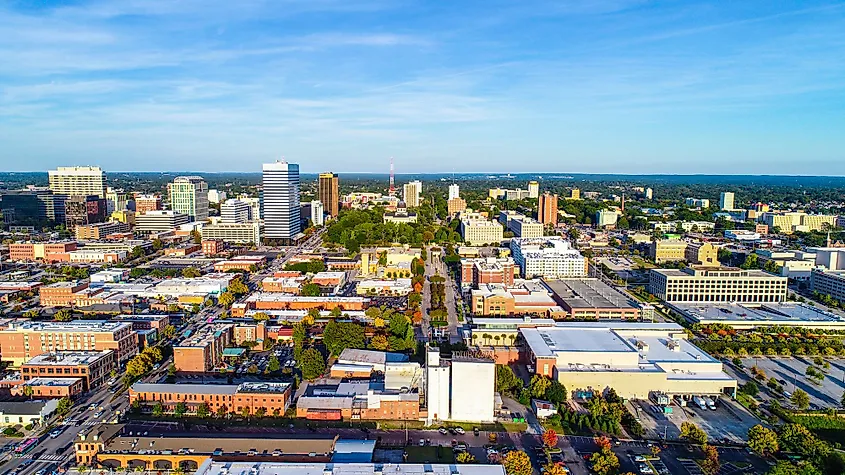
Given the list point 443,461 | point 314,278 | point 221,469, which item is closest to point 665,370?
point 443,461

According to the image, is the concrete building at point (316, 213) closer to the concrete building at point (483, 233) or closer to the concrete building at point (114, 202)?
the concrete building at point (483, 233)

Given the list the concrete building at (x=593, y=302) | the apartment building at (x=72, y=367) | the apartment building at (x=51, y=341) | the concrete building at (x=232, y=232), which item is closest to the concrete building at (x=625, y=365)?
the concrete building at (x=593, y=302)

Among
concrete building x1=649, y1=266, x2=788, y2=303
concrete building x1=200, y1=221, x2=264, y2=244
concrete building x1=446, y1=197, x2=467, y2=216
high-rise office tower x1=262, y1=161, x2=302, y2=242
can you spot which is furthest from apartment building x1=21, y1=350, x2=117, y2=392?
concrete building x1=446, y1=197, x2=467, y2=216

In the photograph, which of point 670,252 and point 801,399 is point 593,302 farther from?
point 670,252

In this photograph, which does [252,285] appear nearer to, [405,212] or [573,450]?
[573,450]

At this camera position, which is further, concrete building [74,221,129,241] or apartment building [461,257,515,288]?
concrete building [74,221,129,241]

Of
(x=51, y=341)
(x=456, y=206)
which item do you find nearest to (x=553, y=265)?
(x=51, y=341)

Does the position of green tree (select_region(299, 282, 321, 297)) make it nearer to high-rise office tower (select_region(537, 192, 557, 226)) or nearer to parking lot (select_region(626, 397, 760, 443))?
parking lot (select_region(626, 397, 760, 443))
